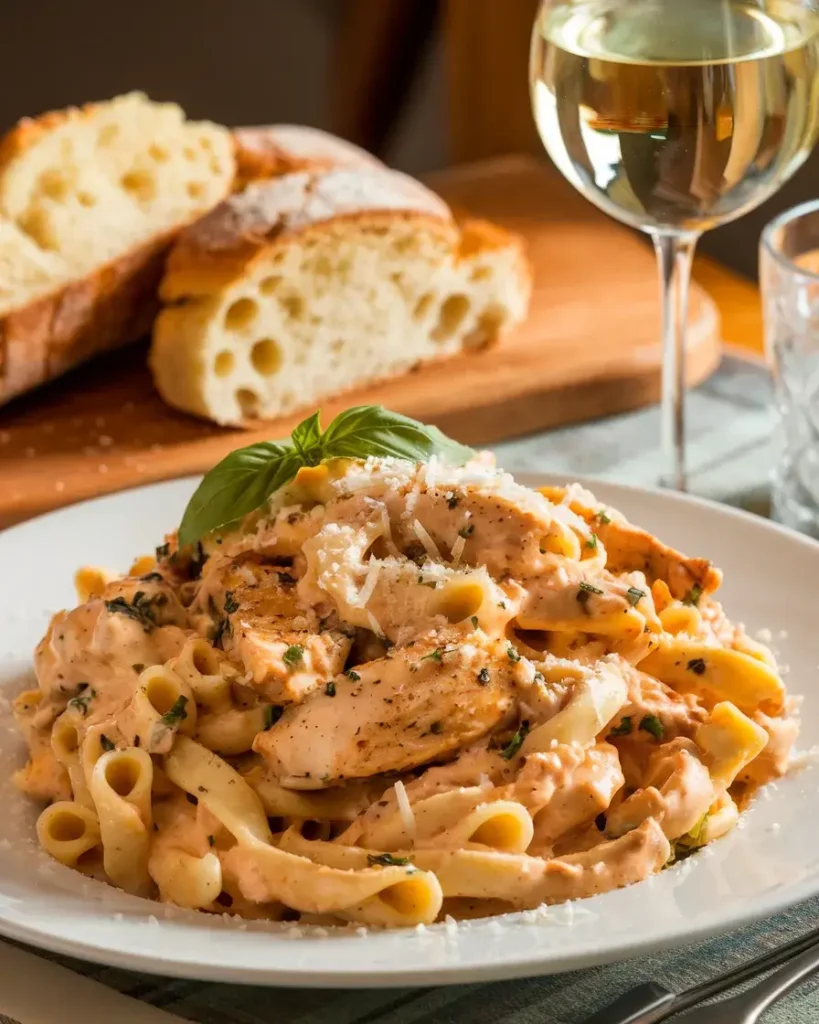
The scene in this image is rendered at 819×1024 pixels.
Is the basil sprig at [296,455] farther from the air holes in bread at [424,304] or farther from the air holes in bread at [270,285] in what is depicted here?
the air holes in bread at [424,304]

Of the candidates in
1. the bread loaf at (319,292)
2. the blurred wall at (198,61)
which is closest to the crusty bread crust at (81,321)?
the bread loaf at (319,292)

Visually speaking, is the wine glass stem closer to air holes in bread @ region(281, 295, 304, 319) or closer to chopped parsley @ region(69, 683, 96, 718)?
Result: air holes in bread @ region(281, 295, 304, 319)

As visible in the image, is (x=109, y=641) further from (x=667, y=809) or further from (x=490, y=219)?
(x=490, y=219)

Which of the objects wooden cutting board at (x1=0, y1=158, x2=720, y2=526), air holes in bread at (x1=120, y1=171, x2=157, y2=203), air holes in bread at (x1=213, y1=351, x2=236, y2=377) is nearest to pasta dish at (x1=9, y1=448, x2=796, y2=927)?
wooden cutting board at (x1=0, y1=158, x2=720, y2=526)

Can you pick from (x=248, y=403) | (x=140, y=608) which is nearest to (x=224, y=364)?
(x=248, y=403)

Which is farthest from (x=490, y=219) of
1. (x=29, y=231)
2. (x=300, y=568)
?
(x=300, y=568)

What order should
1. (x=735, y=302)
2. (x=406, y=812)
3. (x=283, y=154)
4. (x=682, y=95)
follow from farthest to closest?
(x=735, y=302), (x=283, y=154), (x=682, y=95), (x=406, y=812)

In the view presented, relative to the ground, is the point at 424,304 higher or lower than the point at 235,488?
lower

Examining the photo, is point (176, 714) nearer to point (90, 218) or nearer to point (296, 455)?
point (296, 455)
